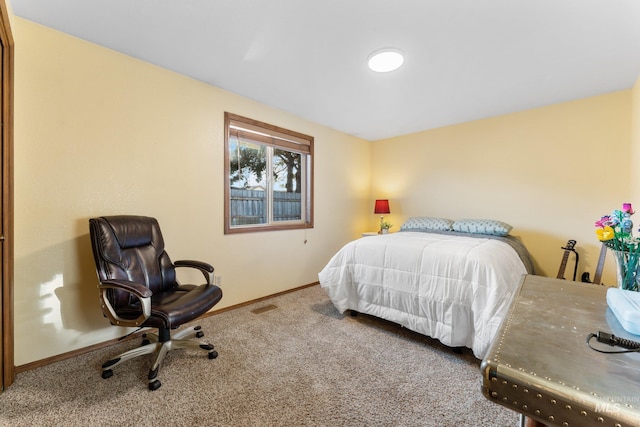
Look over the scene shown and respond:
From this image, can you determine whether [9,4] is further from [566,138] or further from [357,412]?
[566,138]

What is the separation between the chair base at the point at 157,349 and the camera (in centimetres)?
164

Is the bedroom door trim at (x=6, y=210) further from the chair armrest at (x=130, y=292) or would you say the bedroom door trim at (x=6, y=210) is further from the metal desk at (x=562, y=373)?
the metal desk at (x=562, y=373)

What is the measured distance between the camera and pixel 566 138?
9.82ft

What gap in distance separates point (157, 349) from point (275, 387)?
0.90 metres

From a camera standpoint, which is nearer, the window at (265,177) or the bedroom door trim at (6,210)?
the bedroom door trim at (6,210)

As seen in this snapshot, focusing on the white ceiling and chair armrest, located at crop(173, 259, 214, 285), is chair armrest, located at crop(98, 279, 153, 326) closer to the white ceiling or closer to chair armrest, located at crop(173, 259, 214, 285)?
chair armrest, located at crop(173, 259, 214, 285)

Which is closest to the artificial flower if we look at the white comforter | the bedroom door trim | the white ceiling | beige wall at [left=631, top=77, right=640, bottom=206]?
the white comforter

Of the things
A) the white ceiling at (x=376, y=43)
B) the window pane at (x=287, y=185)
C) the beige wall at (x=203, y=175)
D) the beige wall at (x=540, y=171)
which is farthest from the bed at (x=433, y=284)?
the white ceiling at (x=376, y=43)

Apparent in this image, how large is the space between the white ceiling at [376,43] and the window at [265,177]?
46 cm

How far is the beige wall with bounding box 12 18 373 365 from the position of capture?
180cm

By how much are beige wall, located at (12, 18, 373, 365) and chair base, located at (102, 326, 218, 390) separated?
1.73ft

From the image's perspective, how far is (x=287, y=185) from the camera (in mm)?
3590

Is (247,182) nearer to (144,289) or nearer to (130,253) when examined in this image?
(130,253)

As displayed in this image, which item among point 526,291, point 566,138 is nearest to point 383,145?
point 566,138
